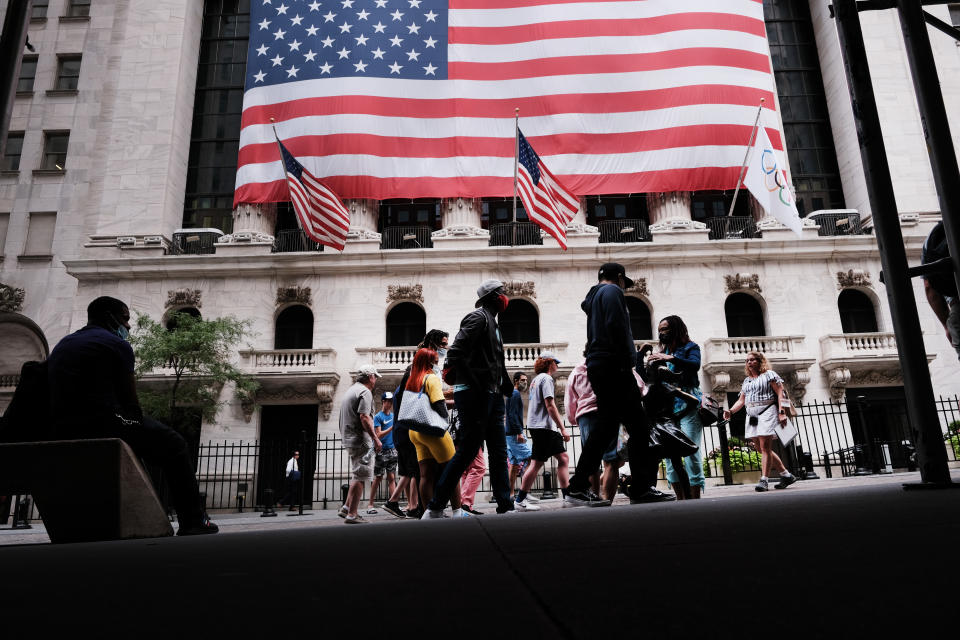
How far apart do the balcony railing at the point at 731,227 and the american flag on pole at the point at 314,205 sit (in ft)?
49.1

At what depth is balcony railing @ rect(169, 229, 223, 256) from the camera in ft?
84.9

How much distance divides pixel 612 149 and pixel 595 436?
55.2 ft

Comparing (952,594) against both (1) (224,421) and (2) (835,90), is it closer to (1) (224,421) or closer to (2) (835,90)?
(1) (224,421)

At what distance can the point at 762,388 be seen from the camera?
934 centimetres

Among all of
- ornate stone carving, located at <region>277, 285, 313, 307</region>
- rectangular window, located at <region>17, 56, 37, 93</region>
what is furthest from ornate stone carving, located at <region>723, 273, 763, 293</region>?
rectangular window, located at <region>17, 56, 37, 93</region>

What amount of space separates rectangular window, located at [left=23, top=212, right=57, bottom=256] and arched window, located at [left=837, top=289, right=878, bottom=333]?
102 feet

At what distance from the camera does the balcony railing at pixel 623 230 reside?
86.4ft

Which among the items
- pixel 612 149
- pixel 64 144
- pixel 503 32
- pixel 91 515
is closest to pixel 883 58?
pixel 612 149

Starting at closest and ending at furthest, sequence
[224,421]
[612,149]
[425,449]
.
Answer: [425,449], [612,149], [224,421]

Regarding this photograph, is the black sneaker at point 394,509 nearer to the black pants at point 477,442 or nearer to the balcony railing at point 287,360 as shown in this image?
the black pants at point 477,442

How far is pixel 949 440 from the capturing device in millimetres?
17812

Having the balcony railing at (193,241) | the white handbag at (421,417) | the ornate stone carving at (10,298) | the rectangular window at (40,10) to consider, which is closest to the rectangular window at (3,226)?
the ornate stone carving at (10,298)

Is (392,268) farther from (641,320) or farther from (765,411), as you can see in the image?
(765,411)

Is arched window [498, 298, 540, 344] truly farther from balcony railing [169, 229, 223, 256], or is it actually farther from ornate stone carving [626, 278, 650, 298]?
balcony railing [169, 229, 223, 256]
